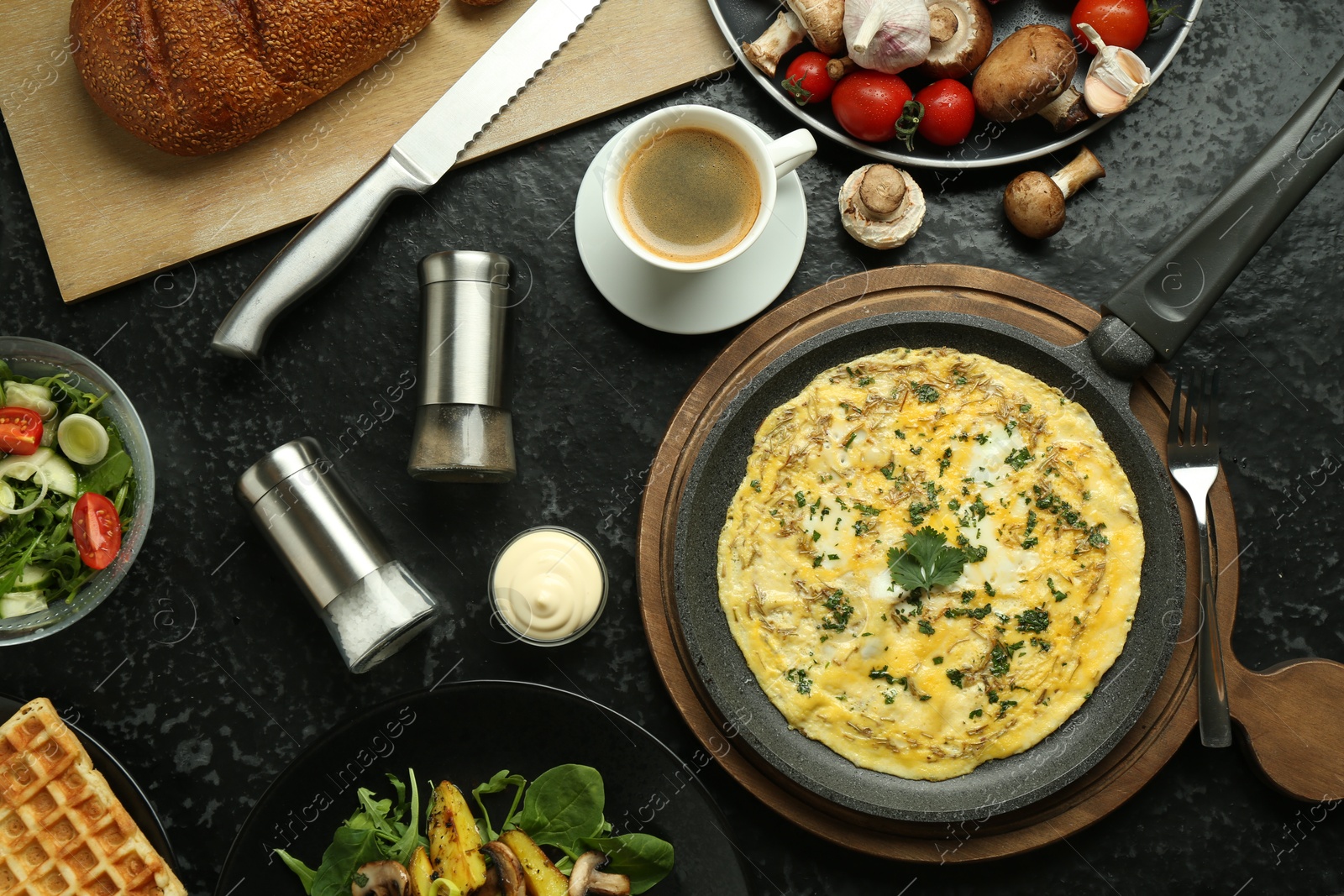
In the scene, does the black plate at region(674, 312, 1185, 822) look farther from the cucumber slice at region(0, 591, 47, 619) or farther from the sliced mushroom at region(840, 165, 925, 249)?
the cucumber slice at region(0, 591, 47, 619)

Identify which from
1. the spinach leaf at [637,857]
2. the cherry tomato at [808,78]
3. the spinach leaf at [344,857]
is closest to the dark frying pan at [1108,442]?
the spinach leaf at [637,857]

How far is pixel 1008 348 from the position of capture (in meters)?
2.54

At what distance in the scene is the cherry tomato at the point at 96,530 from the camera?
8.48 feet

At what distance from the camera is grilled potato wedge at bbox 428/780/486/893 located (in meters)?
2.34

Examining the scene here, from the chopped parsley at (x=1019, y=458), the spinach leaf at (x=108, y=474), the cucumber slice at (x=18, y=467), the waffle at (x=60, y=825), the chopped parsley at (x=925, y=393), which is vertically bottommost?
the waffle at (x=60, y=825)

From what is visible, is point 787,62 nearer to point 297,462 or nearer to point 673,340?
point 673,340

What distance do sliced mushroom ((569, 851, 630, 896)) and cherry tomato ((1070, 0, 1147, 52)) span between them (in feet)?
9.40

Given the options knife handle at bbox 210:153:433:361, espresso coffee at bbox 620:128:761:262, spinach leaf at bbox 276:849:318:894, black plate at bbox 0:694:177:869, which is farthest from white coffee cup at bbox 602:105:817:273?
black plate at bbox 0:694:177:869

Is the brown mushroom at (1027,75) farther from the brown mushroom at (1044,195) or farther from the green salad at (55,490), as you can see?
the green salad at (55,490)

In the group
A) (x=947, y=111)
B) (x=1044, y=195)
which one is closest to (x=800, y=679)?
(x=1044, y=195)

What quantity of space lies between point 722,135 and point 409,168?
0.99 m

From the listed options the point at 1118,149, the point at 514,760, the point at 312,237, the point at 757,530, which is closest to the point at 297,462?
the point at 312,237

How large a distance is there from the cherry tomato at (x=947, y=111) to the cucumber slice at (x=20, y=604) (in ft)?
10.2

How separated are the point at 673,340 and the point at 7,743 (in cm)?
235
